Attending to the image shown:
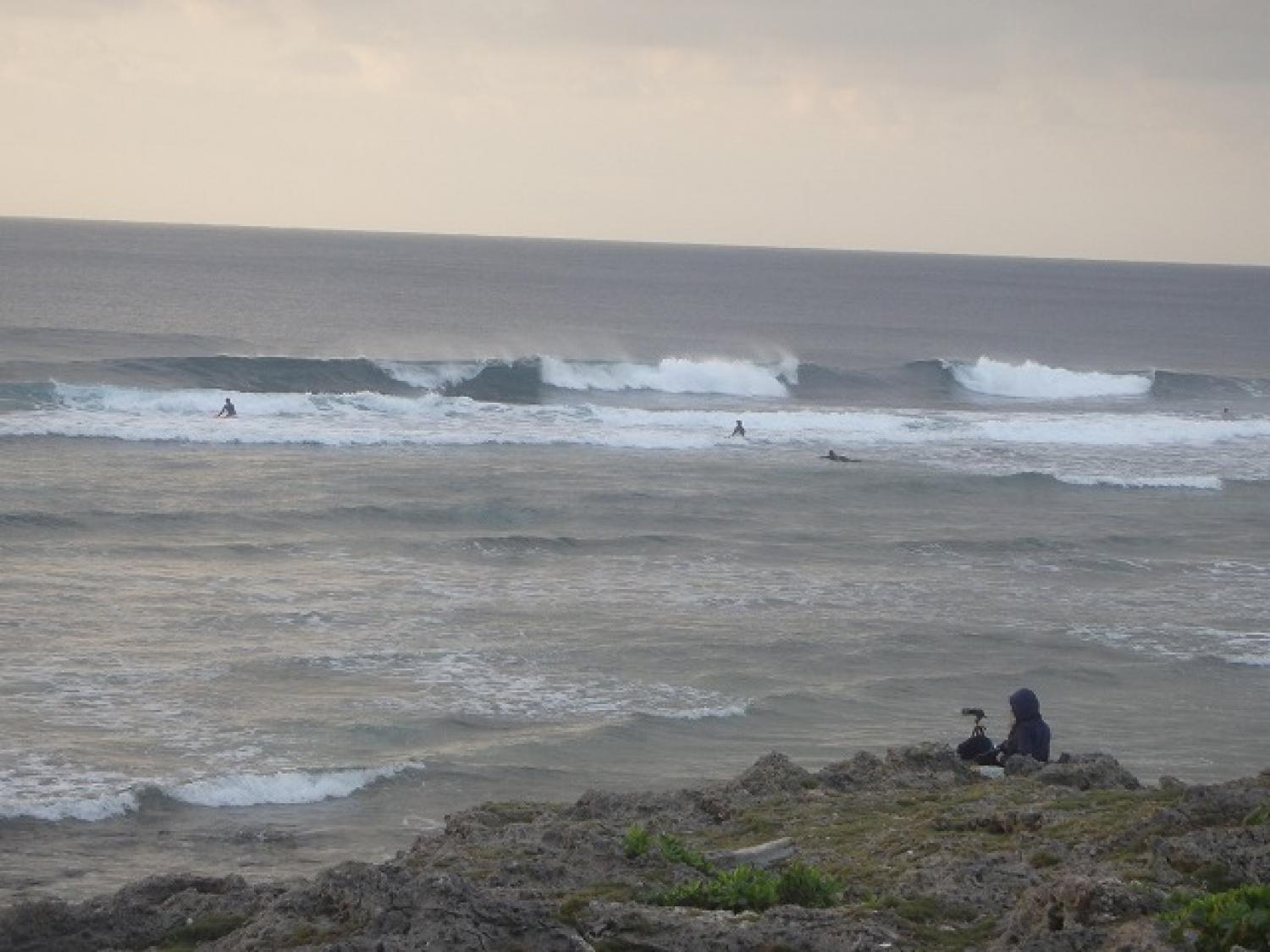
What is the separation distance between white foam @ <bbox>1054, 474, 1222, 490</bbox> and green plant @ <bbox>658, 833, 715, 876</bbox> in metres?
27.9

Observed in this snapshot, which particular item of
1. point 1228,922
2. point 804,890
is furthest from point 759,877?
point 1228,922

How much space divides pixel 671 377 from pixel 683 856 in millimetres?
48271

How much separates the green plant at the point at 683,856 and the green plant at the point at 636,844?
0.06m

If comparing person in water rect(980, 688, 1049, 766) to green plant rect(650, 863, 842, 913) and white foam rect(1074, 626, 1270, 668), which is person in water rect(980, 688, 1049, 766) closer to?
green plant rect(650, 863, 842, 913)

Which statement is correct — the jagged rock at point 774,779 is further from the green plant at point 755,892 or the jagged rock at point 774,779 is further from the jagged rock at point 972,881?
the green plant at point 755,892

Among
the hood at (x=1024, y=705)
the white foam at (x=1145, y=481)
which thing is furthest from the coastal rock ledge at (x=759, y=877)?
the white foam at (x=1145, y=481)

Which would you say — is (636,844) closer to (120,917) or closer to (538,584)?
(120,917)

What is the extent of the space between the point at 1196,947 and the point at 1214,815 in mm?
2697

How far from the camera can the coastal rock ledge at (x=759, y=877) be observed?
19.6ft

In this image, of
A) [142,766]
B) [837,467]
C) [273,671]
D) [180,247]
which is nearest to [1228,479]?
[837,467]

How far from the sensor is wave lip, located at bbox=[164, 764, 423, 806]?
42.0 feet

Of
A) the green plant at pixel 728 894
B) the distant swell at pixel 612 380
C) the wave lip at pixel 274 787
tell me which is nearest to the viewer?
the green plant at pixel 728 894

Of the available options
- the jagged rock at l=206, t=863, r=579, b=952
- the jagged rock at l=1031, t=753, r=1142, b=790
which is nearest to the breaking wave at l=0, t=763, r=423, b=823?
the jagged rock at l=1031, t=753, r=1142, b=790

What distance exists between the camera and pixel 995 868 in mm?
7523
